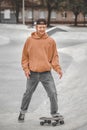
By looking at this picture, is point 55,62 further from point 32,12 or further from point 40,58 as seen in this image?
point 32,12

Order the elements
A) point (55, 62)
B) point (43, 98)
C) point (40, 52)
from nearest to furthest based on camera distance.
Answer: point (40, 52)
point (55, 62)
point (43, 98)

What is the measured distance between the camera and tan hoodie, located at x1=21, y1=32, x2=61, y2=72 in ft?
27.4

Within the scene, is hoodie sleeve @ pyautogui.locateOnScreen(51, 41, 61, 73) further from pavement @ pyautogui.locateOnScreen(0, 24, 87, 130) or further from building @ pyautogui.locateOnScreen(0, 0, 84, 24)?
building @ pyautogui.locateOnScreen(0, 0, 84, 24)

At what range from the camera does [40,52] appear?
8.38 metres

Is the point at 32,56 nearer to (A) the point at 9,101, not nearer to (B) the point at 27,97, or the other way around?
(B) the point at 27,97

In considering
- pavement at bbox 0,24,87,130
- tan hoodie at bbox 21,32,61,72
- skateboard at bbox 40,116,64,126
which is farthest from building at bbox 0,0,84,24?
tan hoodie at bbox 21,32,61,72

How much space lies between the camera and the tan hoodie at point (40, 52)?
27.4 ft

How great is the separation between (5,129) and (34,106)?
232 centimetres

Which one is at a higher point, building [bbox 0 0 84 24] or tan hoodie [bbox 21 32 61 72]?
tan hoodie [bbox 21 32 61 72]

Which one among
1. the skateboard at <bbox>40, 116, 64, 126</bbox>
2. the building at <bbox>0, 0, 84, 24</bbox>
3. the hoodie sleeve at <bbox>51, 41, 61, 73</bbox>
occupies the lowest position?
the building at <bbox>0, 0, 84, 24</bbox>

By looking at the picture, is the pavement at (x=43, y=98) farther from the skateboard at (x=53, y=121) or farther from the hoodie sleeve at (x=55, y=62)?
the hoodie sleeve at (x=55, y=62)

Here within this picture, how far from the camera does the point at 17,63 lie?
802 inches

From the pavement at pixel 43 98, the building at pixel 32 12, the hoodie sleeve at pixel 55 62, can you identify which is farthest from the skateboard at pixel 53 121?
the building at pixel 32 12

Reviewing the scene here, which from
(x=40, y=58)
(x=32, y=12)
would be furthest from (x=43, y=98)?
(x=32, y=12)
